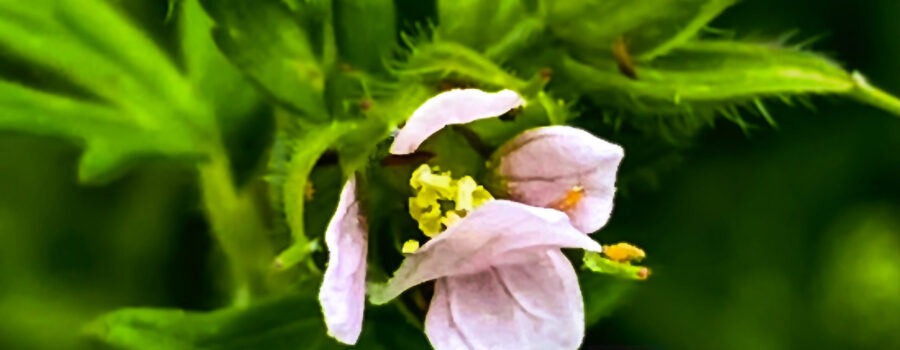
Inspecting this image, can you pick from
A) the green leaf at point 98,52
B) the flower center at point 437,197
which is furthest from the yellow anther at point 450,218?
the green leaf at point 98,52

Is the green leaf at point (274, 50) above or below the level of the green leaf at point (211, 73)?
above

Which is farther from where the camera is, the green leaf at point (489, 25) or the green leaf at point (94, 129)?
the green leaf at point (94, 129)

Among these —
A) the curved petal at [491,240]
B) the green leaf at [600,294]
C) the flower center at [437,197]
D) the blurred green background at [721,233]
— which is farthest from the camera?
the blurred green background at [721,233]

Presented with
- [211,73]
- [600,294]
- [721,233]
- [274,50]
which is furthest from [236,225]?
[721,233]

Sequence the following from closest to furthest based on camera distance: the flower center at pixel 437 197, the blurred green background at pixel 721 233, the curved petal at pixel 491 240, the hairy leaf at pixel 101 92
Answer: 1. the curved petal at pixel 491 240
2. the flower center at pixel 437 197
3. the hairy leaf at pixel 101 92
4. the blurred green background at pixel 721 233

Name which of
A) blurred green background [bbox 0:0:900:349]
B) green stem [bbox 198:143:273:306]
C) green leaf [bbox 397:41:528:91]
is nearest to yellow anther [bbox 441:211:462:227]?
green leaf [bbox 397:41:528:91]

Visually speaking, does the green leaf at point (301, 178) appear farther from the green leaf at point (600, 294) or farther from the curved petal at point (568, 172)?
the green leaf at point (600, 294)

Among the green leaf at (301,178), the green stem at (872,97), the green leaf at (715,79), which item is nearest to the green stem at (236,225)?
the green leaf at (301,178)

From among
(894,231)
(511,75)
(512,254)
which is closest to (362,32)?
(511,75)

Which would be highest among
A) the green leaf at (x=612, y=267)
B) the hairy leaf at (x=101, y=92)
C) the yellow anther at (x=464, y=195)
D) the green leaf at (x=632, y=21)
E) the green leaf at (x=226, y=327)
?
the green leaf at (x=632, y=21)
